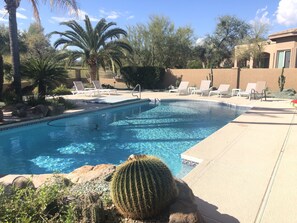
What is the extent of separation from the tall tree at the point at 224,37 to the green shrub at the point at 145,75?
13895 millimetres

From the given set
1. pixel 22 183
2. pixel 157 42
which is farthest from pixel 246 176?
pixel 157 42

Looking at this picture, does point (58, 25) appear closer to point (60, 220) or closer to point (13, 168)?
point (13, 168)

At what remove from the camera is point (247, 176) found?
14.6 ft

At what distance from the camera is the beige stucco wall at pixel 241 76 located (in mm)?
18828

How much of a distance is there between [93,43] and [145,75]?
5.45 metres

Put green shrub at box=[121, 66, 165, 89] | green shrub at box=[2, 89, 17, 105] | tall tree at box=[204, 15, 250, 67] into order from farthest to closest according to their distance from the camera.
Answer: tall tree at box=[204, 15, 250, 67]
green shrub at box=[121, 66, 165, 89]
green shrub at box=[2, 89, 17, 105]

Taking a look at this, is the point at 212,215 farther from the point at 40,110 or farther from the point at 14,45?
the point at 14,45

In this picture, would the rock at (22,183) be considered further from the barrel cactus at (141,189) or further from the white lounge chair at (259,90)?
the white lounge chair at (259,90)

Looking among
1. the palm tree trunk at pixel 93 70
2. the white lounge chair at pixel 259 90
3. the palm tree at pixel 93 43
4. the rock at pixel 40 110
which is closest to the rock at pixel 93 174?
the rock at pixel 40 110

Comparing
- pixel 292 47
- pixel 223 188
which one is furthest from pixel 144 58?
pixel 223 188

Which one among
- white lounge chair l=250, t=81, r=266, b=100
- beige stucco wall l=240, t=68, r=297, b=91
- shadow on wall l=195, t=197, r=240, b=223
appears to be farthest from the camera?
beige stucco wall l=240, t=68, r=297, b=91

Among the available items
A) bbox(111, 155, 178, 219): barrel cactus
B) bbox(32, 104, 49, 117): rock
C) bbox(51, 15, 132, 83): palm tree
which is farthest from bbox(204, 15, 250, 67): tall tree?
bbox(111, 155, 178, 219): barrel cactus

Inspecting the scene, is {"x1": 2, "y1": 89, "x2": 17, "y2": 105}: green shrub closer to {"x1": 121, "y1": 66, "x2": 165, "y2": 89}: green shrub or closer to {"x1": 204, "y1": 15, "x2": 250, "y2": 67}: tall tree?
{"x1": 121, "y1": 66, "x2": 165, "y2": 89}: green shrub

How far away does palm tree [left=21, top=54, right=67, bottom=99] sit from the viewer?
12.0 m
